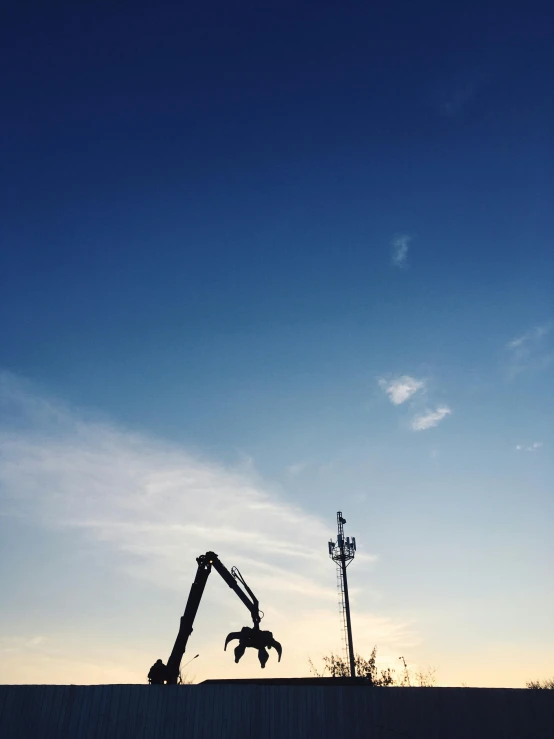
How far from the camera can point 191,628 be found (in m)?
19.5

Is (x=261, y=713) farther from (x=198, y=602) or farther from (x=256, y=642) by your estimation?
(x=198, y=602)

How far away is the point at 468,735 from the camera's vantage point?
1709cm

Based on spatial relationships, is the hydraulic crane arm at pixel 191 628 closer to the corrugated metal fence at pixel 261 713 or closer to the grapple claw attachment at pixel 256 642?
the grapple claw attachment at pixel 256 642

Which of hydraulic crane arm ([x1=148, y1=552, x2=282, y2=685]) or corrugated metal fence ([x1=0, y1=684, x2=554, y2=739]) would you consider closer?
corrugated metal fence ([x1=0, y1=684, x2=554, y2=739])

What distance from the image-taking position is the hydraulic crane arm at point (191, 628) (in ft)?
59.3

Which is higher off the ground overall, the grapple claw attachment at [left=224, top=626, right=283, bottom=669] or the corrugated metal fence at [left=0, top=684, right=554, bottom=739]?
the grapple claw attachment at [left=224, top=626, right=283, bottom=669]

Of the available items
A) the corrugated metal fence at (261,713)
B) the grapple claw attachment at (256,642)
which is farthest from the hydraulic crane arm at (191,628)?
the corrugated metal fence at (261,713)

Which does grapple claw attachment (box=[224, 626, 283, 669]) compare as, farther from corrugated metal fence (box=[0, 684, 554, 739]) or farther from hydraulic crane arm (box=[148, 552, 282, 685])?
corrugated metal fence (box=[0, 684, 554, 739])

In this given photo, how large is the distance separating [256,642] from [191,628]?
299 centimetres

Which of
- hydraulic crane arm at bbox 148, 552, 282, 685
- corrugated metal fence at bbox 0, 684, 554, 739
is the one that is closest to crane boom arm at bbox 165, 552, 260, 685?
hydraulic crane arm at bbox 148, 552, 282, 685

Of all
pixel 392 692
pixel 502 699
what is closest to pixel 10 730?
pixel 392 692

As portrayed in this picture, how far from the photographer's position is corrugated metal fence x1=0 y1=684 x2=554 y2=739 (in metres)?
13.9

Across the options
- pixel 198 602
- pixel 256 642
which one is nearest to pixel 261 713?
pixel 256 642

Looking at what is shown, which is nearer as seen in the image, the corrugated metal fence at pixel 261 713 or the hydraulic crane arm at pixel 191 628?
the corrugated metal fence at pixel 261 713
